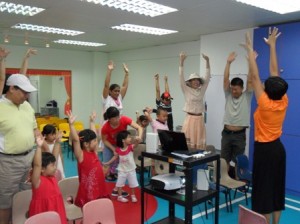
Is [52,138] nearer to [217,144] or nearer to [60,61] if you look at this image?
[217,144]

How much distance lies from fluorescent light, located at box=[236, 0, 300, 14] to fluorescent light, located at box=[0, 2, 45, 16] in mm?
2921

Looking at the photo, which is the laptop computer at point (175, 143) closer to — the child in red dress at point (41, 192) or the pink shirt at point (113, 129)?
the child in red dress at point (41, 192)

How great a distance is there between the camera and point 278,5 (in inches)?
152

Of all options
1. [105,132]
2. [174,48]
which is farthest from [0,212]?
[174,48]

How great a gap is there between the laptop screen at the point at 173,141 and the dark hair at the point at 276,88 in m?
0.84

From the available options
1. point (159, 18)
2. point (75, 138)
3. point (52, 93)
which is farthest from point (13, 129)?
point (52, 93)

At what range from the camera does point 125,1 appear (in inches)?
150

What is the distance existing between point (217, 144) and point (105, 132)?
2.45m

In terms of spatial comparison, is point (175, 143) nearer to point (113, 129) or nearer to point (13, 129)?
point (13, 129)

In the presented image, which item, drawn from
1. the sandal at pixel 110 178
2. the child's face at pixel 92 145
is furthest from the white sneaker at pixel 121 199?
the child's face at pixel 92 145

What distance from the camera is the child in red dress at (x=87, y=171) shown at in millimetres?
2988

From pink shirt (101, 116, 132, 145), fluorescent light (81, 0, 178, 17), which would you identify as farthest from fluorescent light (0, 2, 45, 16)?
pink shirt (101, 116, 132, 145)

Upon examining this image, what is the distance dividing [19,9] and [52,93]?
5.66 meters

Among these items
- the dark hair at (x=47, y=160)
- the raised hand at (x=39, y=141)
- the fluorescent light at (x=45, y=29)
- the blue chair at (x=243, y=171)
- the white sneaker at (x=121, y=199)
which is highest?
the fluorescent light at (x=45, y=29)
